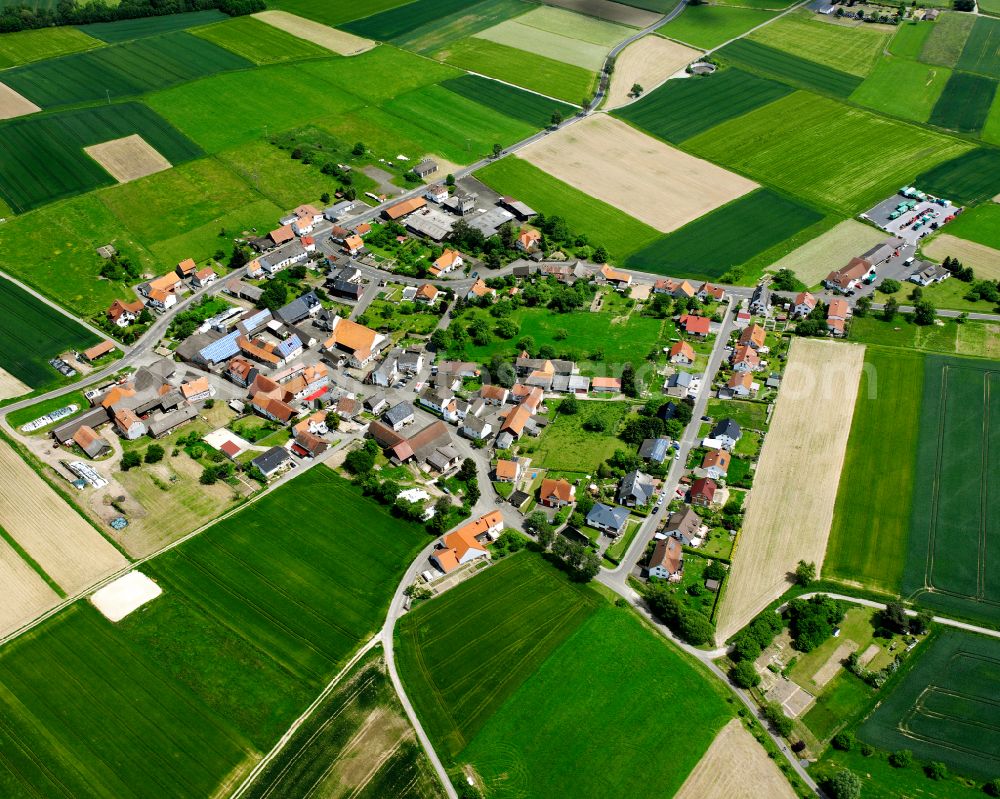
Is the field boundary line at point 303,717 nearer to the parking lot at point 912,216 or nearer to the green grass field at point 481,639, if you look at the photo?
the green grass field at point 481,639

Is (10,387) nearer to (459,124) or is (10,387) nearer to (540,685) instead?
(540,685)

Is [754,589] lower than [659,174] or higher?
lower

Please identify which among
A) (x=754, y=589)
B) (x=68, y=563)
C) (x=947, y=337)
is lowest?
(x=68, y=563)

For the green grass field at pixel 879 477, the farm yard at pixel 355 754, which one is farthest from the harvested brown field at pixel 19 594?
the green grass field at pixel 879 477

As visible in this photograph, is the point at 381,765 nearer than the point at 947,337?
Yes

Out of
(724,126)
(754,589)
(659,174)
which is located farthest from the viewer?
(724,126)

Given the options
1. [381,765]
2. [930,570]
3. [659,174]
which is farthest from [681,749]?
[659,174]

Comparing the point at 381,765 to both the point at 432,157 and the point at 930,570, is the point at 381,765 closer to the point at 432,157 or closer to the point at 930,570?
the point at 930,570

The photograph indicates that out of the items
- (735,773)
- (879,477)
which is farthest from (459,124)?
(735,773)
